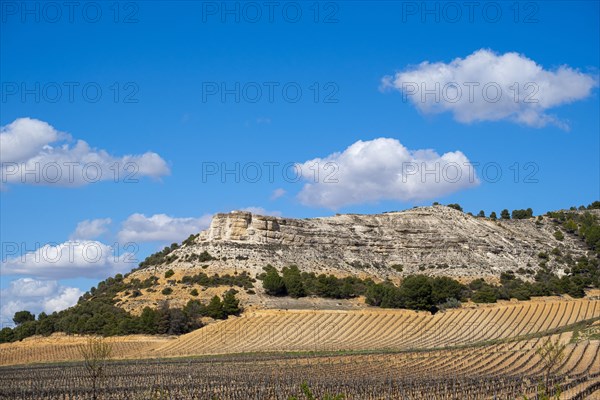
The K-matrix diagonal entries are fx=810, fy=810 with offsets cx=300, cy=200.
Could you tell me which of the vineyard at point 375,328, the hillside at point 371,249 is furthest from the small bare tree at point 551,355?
the hillside at point 371,249

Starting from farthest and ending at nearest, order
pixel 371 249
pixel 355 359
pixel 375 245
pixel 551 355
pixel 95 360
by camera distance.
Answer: pixel 375 245
pixel 371 249
pixel 355 359
pixel 551 355
pixel 95 360

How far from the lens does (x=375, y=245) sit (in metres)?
114

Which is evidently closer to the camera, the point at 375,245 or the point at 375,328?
the point at 375,328

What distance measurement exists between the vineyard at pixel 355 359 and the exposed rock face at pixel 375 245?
21.3m

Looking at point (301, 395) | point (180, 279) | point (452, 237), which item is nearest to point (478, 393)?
point (301, 395)

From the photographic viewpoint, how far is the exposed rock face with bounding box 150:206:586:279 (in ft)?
348

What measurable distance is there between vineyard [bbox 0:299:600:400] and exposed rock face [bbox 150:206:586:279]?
21284 mm

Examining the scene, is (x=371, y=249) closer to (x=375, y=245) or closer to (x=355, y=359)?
(x=375, y=245)

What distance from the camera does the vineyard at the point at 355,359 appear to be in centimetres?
4103

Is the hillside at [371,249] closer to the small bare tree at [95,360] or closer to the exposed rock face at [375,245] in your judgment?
the exposed rock face at [375,245]

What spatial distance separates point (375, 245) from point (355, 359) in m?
55.5

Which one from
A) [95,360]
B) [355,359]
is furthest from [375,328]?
[95,360]

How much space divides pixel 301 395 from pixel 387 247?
76.3 metres

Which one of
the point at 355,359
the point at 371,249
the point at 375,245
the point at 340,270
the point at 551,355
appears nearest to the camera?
the point at 551,355
